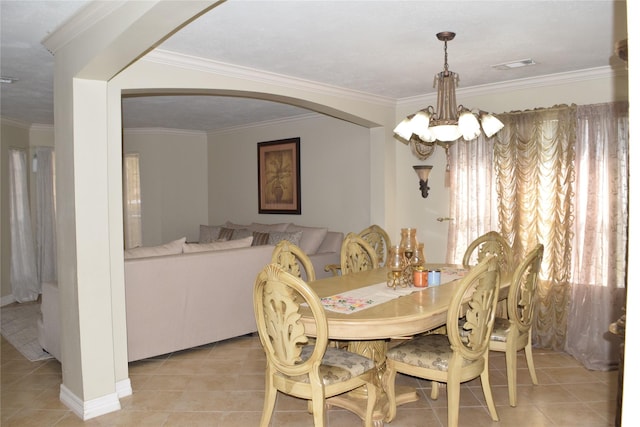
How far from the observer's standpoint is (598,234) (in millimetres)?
4059

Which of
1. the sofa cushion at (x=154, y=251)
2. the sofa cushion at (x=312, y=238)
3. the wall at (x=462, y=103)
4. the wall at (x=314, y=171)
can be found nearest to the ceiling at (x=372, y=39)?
the wall at (x=462, y=103)

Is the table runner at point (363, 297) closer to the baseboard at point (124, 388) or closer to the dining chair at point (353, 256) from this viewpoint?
the dining chair at point (353, 256)

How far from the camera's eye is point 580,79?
4164 mm

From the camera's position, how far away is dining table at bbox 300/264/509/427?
249 cm

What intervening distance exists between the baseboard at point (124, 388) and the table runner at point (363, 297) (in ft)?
5.21

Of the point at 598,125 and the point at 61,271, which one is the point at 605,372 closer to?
the point at 598,125

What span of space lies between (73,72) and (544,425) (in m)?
3.51

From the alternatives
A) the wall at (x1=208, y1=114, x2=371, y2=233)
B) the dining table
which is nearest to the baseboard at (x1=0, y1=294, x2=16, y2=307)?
the wall at (x1=208, y1=114, x2=371, y2=233)

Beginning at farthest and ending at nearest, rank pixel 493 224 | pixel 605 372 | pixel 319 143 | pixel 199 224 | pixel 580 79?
pixel 199 224 → pixel 319 143 → pixel 493 224 → pixel 580 79 → pixel 605 372

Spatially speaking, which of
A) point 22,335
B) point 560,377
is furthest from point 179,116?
point 560,377

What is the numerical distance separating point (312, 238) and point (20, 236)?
3.87 metres

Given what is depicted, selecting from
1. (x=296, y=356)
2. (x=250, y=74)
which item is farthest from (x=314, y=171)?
(x=296, y=356)

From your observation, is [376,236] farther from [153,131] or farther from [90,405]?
[153,131]

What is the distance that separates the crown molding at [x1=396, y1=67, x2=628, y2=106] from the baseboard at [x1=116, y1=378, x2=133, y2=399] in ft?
12.4
